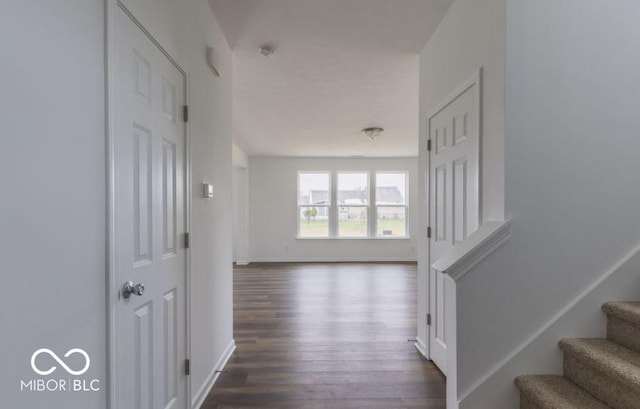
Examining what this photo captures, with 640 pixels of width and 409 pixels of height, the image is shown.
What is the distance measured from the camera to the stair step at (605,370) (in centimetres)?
121

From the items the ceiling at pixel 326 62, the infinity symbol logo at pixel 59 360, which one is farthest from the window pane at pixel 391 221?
the infinity symbol logo at pixel 59 360

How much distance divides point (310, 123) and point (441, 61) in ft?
8.56

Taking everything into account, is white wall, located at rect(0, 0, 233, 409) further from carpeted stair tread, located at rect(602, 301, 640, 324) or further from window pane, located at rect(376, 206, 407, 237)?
window pane, located at rect(376, 206, 407, 237)

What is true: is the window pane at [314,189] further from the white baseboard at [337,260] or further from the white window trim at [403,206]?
the white baseboard at [337,260]

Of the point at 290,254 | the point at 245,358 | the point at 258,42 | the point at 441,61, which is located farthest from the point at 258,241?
the point at 441,61

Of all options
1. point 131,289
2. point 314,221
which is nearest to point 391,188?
point 314,221

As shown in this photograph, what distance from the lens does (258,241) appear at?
7469 mm

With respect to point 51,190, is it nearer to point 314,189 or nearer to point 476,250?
point 476,250

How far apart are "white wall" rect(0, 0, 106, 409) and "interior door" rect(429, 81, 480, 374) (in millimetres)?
1569

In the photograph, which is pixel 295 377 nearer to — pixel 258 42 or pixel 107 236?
pixel 107 236

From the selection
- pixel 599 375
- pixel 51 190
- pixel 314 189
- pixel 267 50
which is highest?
pixel 267 50

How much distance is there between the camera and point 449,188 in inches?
88.6

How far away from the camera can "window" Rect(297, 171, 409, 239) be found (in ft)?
25.0

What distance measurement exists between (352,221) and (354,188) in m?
0.83
